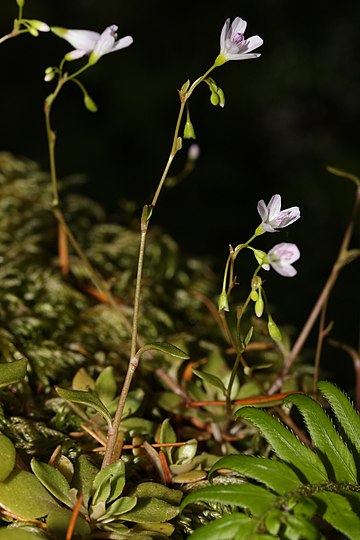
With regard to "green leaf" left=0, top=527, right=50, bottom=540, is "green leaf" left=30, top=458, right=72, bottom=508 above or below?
below

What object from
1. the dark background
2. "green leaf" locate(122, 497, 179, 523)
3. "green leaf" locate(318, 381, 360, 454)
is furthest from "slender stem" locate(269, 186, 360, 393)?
the dark background

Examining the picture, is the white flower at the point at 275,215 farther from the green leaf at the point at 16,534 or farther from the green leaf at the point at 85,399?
the green leaf at the point at 16,534

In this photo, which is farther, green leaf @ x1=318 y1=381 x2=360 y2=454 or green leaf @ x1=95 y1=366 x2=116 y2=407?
green leaf @ x1=95 y1=366 x2=116 y2=407

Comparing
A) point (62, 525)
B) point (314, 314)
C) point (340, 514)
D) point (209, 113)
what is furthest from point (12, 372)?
point (209, 113)

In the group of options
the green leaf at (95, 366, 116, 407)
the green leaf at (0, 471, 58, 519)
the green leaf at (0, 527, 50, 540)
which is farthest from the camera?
the green leaf at (95, 366, 116, 407)

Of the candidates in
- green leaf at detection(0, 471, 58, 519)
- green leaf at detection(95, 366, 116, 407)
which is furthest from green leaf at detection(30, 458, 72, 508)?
green leaf at detection(95, 366, 116, 407)

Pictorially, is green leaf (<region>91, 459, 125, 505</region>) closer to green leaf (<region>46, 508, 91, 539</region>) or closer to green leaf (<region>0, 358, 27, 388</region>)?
green leaf (<region>46, 508, 91, 539</region>)

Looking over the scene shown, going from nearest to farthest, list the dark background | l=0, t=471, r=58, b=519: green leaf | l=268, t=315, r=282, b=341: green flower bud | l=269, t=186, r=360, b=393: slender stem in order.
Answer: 1. l=0, t=471, r=58, b=519: green leaf
2. l=268, t=315, r=282, b=341: green flower bud
3. l=269, t=186, r=360, b=393: slender stem
4. the dark background

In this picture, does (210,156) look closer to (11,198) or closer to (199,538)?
(11,198)
